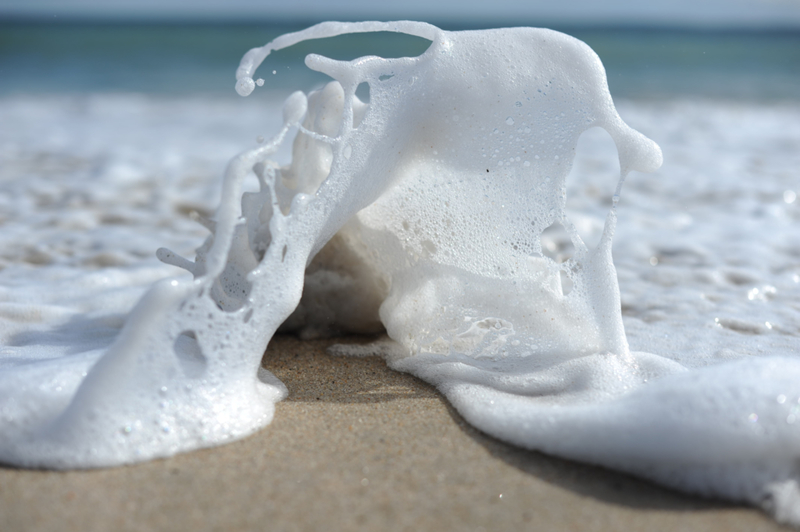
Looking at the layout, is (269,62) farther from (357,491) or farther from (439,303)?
(357,491)

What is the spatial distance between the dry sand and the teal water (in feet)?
22.5

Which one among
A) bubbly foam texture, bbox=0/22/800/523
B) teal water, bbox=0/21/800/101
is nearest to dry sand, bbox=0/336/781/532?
bubbly foam texture, bbox=0/22/800/523

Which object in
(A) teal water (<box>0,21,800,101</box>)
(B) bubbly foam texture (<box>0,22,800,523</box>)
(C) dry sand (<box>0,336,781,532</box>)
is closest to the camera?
(C) dry sand (<box>0,336,781,532</box>)

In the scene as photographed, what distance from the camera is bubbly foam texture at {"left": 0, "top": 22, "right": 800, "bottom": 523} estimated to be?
4.45 feet

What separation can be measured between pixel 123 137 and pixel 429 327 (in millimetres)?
5080

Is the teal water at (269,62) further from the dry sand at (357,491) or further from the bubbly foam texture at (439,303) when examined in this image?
the dry sand at (357,491)

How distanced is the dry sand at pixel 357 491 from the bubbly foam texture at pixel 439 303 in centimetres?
5

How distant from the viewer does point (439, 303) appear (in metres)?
1.93

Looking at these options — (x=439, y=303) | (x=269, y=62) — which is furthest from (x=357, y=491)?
(x=269, y=62)

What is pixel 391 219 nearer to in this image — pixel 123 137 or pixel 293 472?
pixel 293 472

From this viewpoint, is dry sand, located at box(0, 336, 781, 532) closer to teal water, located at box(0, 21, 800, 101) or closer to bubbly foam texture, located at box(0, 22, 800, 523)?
bubbly foam texture, located at box(0, 22, 800, 523)

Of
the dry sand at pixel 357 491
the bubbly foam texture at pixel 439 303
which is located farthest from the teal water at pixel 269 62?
the dry sand at pixel 357 491

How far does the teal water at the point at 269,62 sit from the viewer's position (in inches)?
429

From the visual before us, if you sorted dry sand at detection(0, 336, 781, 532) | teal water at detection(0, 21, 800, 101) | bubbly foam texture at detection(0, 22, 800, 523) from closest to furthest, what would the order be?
1. dry sand at detection(0, 336, 781, 532)
2. bubbly foam texture at detection(0, 22, 800, 523)
3. teal water at detection(0, 21, 800, 101)
